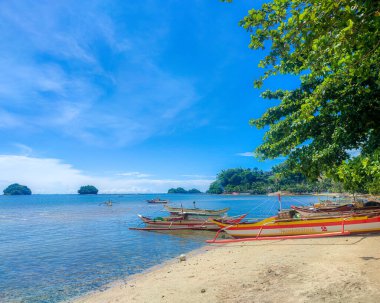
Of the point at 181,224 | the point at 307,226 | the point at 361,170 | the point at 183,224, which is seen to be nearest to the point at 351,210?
the point at 307,226

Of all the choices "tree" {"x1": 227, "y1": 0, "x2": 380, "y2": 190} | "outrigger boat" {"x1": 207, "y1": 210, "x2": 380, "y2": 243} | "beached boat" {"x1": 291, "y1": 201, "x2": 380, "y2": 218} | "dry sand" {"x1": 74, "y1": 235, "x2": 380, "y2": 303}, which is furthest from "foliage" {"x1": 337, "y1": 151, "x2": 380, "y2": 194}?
"beached boat" {"x1": 291, "y1": 201, "x2": 380, "y2": 218}

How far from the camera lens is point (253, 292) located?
760 cm

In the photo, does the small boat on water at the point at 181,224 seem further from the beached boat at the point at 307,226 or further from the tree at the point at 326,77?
the tree at the point at 326,77

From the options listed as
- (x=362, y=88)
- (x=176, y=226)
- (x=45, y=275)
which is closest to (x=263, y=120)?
(x=362, y=88)

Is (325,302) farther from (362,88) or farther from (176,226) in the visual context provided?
(176,226)

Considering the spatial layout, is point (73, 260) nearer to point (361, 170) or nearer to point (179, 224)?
point (179, 224)

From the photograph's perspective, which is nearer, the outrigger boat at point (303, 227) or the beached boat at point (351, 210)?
the outrigger boat at point (303, 227)

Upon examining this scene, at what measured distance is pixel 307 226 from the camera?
17016mm

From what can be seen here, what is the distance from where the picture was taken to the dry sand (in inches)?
277

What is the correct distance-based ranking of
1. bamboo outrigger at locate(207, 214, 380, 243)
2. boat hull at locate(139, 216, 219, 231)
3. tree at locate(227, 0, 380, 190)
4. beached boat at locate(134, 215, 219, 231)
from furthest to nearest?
1. beached boat at locate(134, 215, 219, 231)
2. boat hull at locate(139, 216, 219, 231)
3. bamboo outrigger at locate(207, 214, 380, 243)
4. tree at locate(227, 0, 380, 190)

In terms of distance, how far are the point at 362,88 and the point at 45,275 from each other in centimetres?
1721

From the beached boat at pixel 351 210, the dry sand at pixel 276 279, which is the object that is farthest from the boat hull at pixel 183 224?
the dry sand at pixel 276 279

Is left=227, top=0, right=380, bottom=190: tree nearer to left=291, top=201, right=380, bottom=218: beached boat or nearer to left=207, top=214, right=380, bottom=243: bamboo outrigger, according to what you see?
left=207, top=214, right=380, bottom=243: bamboo outrigger

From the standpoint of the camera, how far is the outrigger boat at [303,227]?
15.6m
